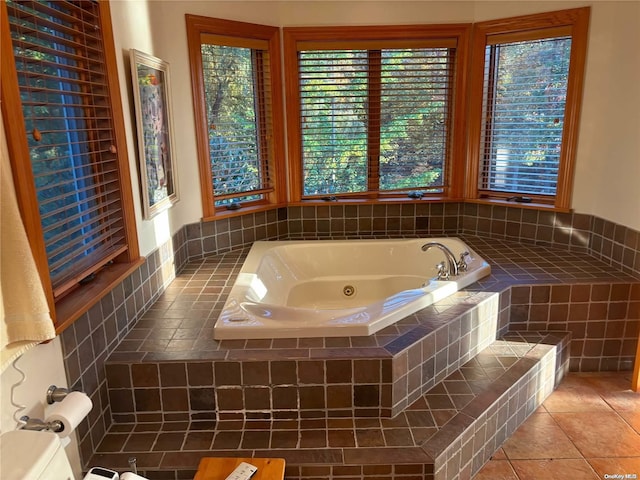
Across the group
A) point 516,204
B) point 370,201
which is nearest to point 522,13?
point 516,204

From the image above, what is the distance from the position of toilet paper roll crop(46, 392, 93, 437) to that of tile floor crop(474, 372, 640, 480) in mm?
1590

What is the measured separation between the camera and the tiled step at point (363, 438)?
1820 millimetres

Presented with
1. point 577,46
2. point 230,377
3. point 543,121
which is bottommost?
point 230,377

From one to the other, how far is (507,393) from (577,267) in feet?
4.04

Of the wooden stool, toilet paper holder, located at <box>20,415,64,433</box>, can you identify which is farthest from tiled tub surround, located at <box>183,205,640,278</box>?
toilet paper holder, located at <box>20,415,64,433</box>

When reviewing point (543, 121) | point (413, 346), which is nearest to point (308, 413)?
point (413, 346)

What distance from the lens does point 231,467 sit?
5.73 feet

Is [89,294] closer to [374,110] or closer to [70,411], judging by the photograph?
[70,411]

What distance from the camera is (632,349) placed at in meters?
2.89

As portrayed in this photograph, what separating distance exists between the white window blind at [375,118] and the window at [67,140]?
1756 mm

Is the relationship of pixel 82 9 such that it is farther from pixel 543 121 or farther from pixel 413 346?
pixel 543 121

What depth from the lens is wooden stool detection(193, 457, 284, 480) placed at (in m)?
1.70

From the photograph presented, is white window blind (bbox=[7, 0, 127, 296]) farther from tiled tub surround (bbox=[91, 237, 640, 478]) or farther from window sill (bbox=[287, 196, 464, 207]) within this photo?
window sill (bbox=[287, 196, 464, 207])

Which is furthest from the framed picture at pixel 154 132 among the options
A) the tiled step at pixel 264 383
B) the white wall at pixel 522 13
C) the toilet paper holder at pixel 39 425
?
the toilet paper holder at pixel 39 425
